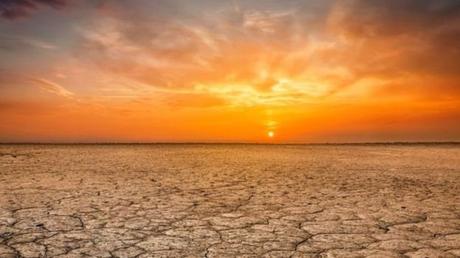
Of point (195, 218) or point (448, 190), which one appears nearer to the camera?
point (195, 218)

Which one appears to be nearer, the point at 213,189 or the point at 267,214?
the point at 267,214

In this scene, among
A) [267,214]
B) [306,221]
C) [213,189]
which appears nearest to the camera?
[306,221]

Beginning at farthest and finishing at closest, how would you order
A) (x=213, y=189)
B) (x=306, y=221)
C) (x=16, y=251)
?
1. (x=213, y=189)
2. (x=306, y=221)
3. (x=16, y=251)

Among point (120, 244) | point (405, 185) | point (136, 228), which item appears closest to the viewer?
point (120, 244)

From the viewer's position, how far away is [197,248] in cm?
297

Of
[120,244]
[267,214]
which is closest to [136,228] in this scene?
[120,244]

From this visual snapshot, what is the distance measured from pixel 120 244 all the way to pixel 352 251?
5.54 feet

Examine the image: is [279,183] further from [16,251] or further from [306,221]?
[16,251]

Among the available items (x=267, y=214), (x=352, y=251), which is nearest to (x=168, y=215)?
(x=267, y=214)

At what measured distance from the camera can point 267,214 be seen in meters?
4.23

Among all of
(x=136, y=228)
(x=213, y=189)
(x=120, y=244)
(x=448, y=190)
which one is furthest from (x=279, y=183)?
(x=120, y=244)

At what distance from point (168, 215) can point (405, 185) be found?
4556mm

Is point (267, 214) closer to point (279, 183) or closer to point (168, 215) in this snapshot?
point (168, 215)

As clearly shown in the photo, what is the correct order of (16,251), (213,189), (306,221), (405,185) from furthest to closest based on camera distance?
(405,185) < (213,189) < (306,221) < (16,251)
